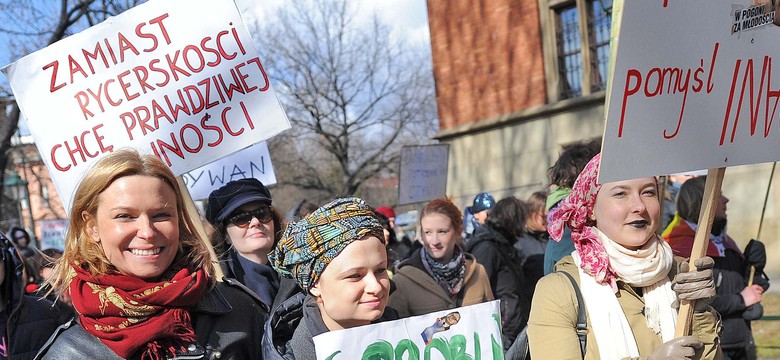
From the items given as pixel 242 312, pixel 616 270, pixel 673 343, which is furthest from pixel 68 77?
pixel 673 343

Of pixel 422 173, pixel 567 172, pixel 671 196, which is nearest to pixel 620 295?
pixel 567 172

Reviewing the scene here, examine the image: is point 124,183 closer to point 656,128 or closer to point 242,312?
point 242,312

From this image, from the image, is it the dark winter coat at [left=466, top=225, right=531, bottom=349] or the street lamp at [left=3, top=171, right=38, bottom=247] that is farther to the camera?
the street lamp at [left=3, top=171, right=38, bottom=247]

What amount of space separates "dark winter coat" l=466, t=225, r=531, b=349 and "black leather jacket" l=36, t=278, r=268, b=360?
3168mm

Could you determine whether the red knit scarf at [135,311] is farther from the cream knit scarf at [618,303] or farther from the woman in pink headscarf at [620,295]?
the cream knit scarf at [618,303]

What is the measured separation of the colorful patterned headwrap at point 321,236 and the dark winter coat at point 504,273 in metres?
3.28

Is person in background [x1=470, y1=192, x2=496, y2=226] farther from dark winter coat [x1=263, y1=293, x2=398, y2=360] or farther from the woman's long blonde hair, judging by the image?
the woman's long blonde hair

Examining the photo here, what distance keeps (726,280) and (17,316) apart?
13.5 feet

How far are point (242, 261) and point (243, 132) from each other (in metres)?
0.69

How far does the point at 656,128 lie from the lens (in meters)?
2.61

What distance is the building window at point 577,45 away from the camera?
16.0 meters

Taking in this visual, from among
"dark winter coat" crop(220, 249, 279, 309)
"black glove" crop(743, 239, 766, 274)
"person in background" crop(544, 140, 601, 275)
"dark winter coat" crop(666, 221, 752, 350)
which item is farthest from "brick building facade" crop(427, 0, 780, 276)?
"dark winter coat" crop(220, 249, 279, 309)

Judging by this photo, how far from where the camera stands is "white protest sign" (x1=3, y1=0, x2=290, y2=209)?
3779mm

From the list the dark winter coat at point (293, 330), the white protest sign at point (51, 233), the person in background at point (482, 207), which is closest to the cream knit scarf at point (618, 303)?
the dark winter coat at point (293, 330)
